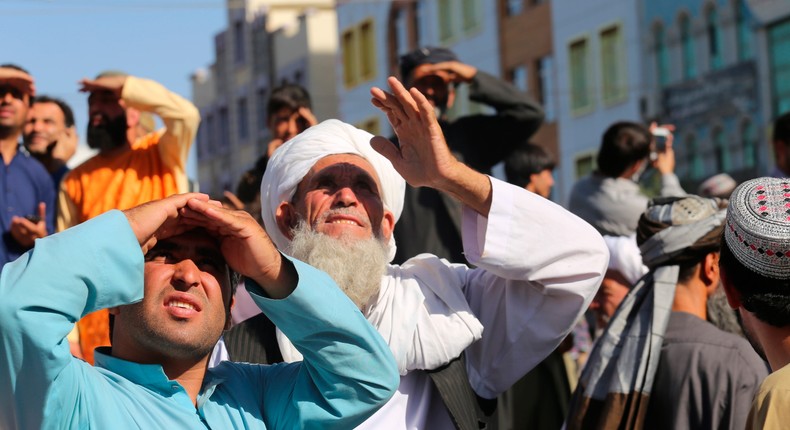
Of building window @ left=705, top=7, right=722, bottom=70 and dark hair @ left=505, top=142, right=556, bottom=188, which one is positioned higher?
dark hair @ left=505, top=142, right=556, bottom=188

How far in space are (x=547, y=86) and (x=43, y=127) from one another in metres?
28.6

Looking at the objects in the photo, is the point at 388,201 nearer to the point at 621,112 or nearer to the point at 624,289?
the point at 624,289

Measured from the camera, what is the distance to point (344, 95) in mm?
45469

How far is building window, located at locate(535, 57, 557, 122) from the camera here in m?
35.7

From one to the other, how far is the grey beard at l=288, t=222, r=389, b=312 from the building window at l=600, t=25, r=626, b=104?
2910cm

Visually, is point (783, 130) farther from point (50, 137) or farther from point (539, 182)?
point (50, 137)

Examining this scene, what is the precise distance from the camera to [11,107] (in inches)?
277

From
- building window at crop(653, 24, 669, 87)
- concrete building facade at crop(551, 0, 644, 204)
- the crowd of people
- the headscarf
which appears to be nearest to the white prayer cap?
the crowd of people

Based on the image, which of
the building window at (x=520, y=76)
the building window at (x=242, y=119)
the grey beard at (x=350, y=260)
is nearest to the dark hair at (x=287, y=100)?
the grey beard at (x=350, y=260)

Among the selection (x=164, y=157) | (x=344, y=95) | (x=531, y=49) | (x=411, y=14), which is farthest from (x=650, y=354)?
(x=344, y=95)

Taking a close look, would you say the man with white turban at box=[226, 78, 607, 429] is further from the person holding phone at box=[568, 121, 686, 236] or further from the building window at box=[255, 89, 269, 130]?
the building window at box=[255, 89, 269, 130]

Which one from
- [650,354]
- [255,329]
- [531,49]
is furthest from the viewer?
[531,49]

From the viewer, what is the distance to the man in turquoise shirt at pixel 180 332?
333 cm

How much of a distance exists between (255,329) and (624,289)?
2572 mm
